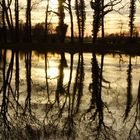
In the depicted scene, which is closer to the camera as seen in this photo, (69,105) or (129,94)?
(69,105)

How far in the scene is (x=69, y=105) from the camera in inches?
601

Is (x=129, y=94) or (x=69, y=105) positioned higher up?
(x=69, y=105)

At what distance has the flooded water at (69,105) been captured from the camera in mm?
11500

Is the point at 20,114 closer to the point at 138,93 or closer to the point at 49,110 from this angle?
the point at 49,110

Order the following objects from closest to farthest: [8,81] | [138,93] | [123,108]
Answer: [123,108] → [138,93] → [8,81]

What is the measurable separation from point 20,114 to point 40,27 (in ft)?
Answer: 213

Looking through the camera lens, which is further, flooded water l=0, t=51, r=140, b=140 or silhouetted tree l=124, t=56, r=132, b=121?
silhouetted tree l=124, t=56, r=132, b=121

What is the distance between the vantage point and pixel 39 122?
492 inches

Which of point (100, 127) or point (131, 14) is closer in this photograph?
point (100, 127)

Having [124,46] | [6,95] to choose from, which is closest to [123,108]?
[6,95]

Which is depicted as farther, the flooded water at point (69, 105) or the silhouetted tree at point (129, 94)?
the silhouetted tree at point (129, 94)

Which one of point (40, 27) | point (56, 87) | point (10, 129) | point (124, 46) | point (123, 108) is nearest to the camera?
point (10, 129)

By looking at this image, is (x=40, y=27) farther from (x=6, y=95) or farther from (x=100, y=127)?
(x=100, y=127)

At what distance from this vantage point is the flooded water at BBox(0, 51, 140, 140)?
1150 centimetres
